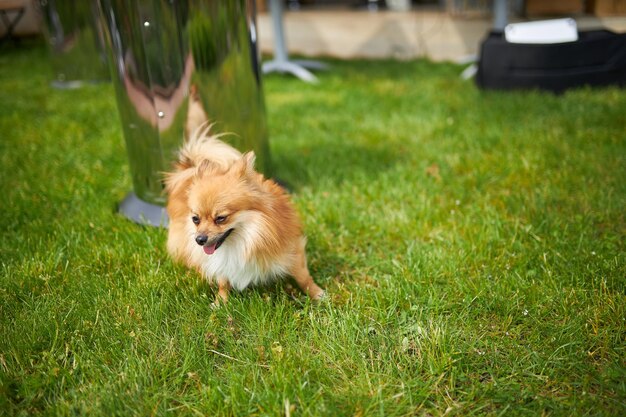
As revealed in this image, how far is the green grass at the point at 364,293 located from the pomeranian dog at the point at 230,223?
0.47 ft

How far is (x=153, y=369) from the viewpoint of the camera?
1709mm

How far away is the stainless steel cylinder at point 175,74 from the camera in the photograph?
233 cm

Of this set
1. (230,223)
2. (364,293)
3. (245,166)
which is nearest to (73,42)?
(245,166)

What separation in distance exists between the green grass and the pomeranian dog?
14 centimetres

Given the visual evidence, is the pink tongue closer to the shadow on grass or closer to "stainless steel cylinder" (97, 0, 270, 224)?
"stainless steel cylinder" (97, 0, 270, 224)

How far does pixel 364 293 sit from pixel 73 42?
5.05 meters

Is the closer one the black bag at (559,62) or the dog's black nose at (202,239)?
the dog's black nose at (202,239)

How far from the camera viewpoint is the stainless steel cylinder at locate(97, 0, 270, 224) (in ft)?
7.65

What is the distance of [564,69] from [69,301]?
409 cm

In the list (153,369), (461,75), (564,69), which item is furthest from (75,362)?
(461,75)

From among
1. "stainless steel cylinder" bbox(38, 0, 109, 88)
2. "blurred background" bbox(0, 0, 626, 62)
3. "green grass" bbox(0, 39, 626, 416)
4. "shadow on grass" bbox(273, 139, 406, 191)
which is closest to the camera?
"green grass" bbox(0, 39, 626, 416)

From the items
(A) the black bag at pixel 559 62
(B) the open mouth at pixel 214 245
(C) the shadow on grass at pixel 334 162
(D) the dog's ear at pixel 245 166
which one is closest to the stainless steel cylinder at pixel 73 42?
(C) the shadow on grass at pixel 334 162

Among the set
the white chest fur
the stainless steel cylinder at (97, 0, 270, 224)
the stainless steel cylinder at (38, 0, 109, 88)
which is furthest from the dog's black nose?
the stainless steel cylinder at (38, 0, 109, 88)

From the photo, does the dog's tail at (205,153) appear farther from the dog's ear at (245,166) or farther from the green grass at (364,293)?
the green grass at (364,293)
